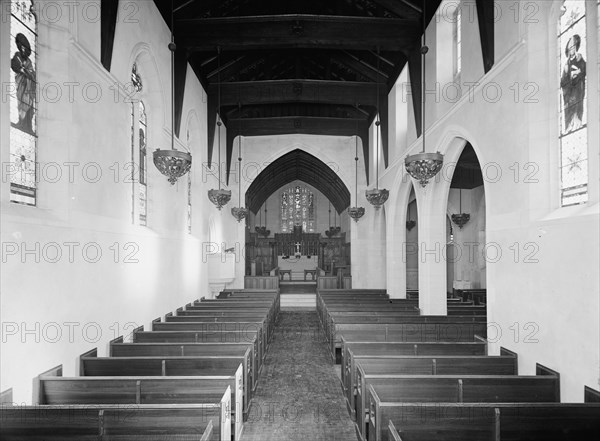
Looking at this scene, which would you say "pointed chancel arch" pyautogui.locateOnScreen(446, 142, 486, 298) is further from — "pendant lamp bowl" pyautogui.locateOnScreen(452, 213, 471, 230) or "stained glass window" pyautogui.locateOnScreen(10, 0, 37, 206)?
"stained glass window" pyautogui.locateOnScreen(10, 0, 37, 206)

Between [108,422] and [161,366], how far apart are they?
1829 millimetres

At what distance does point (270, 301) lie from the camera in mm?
11078

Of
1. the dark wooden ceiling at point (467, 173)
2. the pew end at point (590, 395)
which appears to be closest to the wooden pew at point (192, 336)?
the pew end at point (590, 395)

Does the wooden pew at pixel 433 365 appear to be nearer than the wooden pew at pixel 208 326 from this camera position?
Yes

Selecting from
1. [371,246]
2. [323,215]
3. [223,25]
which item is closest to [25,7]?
[223,25]

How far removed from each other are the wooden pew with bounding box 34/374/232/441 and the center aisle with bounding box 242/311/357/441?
128 centimetres

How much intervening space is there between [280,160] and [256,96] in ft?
20.7

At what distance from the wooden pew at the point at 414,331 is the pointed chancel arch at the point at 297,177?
10792mm

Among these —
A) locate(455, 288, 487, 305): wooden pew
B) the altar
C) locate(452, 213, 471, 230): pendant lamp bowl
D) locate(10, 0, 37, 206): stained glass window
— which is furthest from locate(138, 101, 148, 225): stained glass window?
the altar

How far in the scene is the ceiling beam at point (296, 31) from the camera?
29.0 ft

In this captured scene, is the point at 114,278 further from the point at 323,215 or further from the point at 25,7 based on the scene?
the point at 323,215

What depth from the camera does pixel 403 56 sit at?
1038cm

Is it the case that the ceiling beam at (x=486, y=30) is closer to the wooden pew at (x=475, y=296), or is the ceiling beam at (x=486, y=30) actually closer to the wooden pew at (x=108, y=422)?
the wooden pew at (x=108, y=422)

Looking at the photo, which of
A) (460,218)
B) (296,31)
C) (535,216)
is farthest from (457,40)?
(460,218)
